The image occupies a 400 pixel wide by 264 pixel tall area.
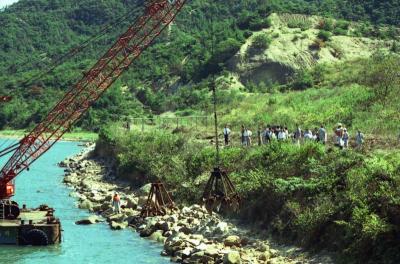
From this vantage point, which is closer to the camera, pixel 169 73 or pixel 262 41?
pixel 262 41

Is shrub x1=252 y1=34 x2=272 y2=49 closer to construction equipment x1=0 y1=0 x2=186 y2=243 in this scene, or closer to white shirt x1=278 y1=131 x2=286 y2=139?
white shirt x1=278 y1=131 x2=286 y2=139

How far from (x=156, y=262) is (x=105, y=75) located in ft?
49.5

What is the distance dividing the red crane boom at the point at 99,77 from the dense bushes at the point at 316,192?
8727 millimetres

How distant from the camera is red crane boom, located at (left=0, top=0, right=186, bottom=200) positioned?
40.1 m

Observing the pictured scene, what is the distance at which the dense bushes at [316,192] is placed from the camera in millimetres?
26203

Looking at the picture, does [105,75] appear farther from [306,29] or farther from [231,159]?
[306,29]

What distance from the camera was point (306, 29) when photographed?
119 m

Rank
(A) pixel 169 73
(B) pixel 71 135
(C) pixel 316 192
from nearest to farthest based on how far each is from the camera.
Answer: (C) pixel 316 192 < (B) pixel 71 135 < (A) pixel 169 73

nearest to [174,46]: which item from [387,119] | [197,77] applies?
[197,77]

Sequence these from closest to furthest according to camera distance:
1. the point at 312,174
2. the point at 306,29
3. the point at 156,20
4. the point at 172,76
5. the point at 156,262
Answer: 1. the point at 156,262
2. the point at 312,174
3. the point at 156,20
4. the point at 306,29
5. the point at 172,76

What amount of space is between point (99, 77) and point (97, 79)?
0.29 m

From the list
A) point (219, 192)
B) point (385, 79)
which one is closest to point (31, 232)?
point (219, 192)

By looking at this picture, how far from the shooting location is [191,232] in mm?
34938

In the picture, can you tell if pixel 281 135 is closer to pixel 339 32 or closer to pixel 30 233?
pixel 30 233
